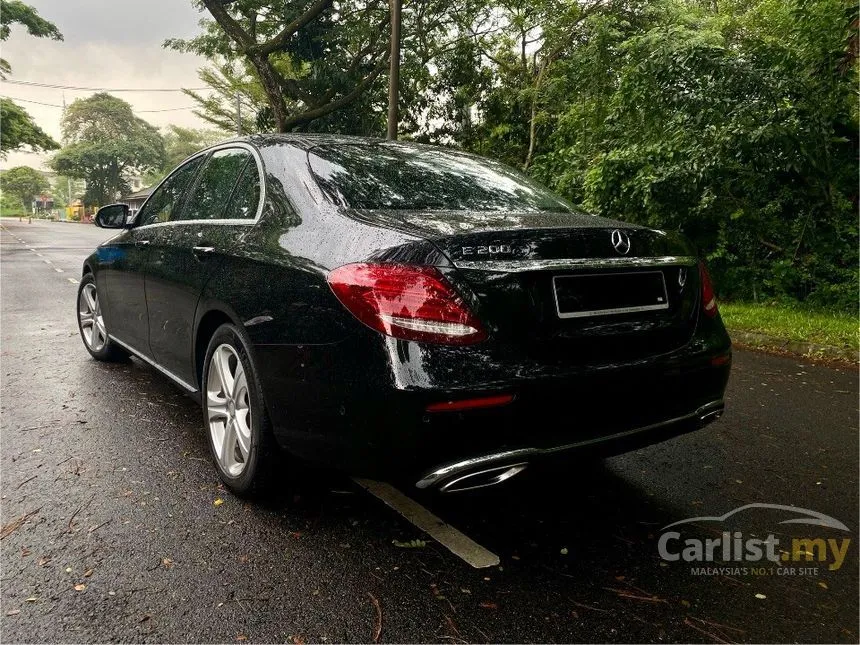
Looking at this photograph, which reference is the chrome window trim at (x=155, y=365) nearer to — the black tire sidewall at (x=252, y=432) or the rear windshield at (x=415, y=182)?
the black tire sidewall at (x=252, y=432)

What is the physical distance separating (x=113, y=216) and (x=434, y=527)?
11.2ft

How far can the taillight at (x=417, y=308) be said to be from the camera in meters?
1.92

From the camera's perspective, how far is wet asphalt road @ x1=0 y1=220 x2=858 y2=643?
186cm

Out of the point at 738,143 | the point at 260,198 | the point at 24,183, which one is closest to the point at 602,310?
the point at 260,198

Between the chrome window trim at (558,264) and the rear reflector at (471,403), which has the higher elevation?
the chrome window trim at (558,264)

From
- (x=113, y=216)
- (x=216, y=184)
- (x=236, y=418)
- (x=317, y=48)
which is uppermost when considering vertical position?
(x=317, y=48)

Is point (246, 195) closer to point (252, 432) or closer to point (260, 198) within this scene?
point (260, 198)

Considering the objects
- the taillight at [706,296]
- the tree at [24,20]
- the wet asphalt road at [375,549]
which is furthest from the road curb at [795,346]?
the tree at [24,20]

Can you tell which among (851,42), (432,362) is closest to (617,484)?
(432,362)

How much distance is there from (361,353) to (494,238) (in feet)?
1.89

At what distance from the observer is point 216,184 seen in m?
3.28

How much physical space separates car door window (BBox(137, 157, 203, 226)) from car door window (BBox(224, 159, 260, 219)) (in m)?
0.73

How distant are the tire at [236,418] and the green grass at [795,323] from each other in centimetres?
563

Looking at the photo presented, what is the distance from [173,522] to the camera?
7.97ft
